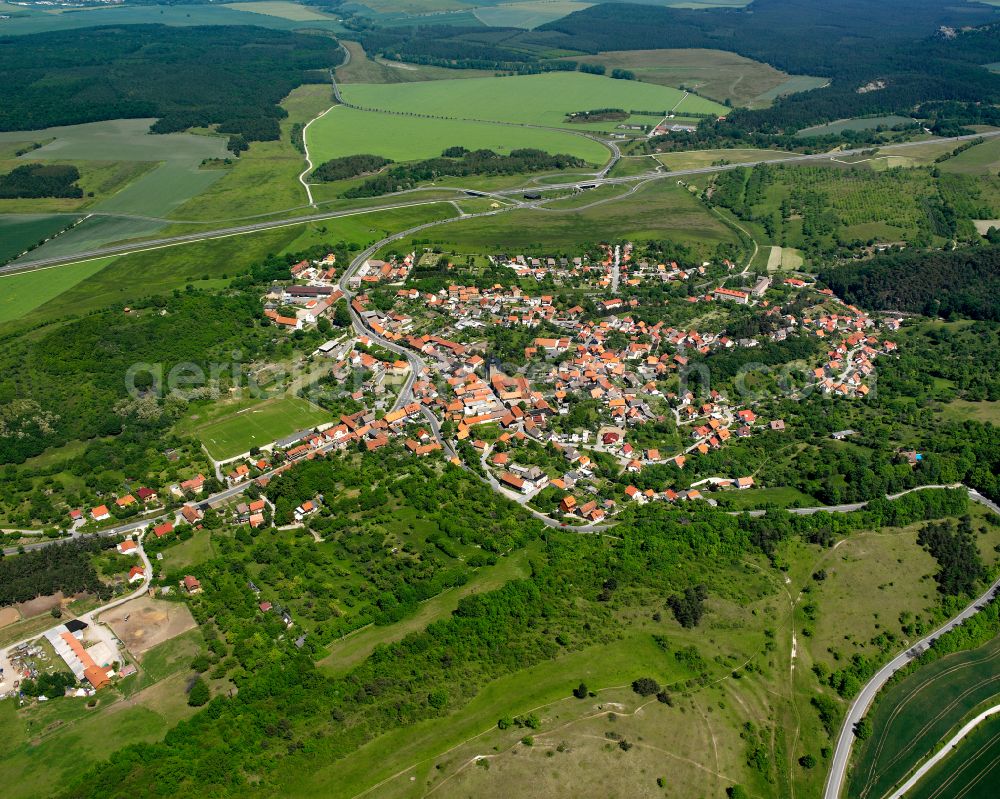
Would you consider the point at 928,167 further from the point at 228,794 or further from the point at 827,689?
the point at 228,794

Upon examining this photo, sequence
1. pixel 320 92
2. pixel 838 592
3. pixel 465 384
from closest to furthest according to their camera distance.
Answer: pixel 838 592, pixel 465 384, pixel 320 92

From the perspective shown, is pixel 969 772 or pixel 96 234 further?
pixel 96 234

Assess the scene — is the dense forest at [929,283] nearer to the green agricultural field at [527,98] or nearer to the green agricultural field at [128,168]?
the green agricultural field at [527,98]

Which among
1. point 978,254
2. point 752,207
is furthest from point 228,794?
point 752,207

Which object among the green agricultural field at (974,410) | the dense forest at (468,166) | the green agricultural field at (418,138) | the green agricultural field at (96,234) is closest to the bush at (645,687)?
the green agricultural field at (974,410)

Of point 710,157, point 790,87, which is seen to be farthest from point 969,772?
point 790,87

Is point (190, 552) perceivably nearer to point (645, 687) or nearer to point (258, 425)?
Result: point (258, 425)

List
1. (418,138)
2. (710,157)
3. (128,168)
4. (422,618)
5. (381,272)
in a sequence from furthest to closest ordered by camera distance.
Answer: (418,138)
(710,157)
(128,168)
(381,272)
(422,618)

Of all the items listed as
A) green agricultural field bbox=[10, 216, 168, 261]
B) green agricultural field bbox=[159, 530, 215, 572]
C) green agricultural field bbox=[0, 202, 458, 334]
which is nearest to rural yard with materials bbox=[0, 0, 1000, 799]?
green agricultural field bbox=[159, 530, 215, 572]
